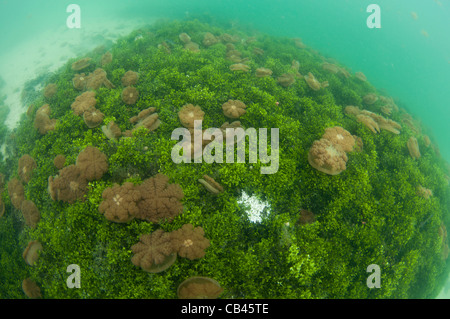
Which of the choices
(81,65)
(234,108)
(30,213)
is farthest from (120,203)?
(81,65)

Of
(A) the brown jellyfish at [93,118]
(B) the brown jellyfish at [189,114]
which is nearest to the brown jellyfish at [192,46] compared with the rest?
(B) the brown jellyfish at [189,114]

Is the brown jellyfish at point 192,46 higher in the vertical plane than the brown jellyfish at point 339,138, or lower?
higher

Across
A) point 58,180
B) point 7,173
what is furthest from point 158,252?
point 7,173

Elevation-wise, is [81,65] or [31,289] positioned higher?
[81,65]

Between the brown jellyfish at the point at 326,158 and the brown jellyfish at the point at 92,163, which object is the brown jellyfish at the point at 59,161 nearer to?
the brown jellyfish at the point at 92,163

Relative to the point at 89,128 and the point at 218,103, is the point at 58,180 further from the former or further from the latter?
the point at 218,103

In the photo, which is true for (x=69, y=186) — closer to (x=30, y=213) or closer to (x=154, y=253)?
(x=30, y=213)
